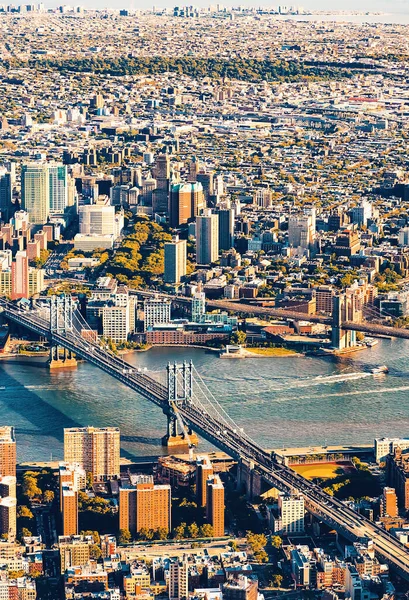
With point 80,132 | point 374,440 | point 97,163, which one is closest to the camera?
point 374,440

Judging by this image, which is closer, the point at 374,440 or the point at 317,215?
the point at 374,440

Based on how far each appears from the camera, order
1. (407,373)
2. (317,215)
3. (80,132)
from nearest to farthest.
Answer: (407,373), (317,215), (80,132)

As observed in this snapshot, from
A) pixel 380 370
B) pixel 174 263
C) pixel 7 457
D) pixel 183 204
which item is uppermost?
pixel 183 204

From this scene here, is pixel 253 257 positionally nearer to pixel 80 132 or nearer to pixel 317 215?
pixel 317 215

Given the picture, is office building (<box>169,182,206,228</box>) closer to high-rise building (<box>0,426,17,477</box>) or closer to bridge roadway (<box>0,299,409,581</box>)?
bridge roadway (<box>0,299,409,581</box>)

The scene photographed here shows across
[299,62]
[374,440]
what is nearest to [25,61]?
[299,62]

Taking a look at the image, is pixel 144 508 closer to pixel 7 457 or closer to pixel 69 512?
pixel 69 512

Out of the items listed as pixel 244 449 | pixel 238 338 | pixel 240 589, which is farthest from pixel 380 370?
pixel 240 589
